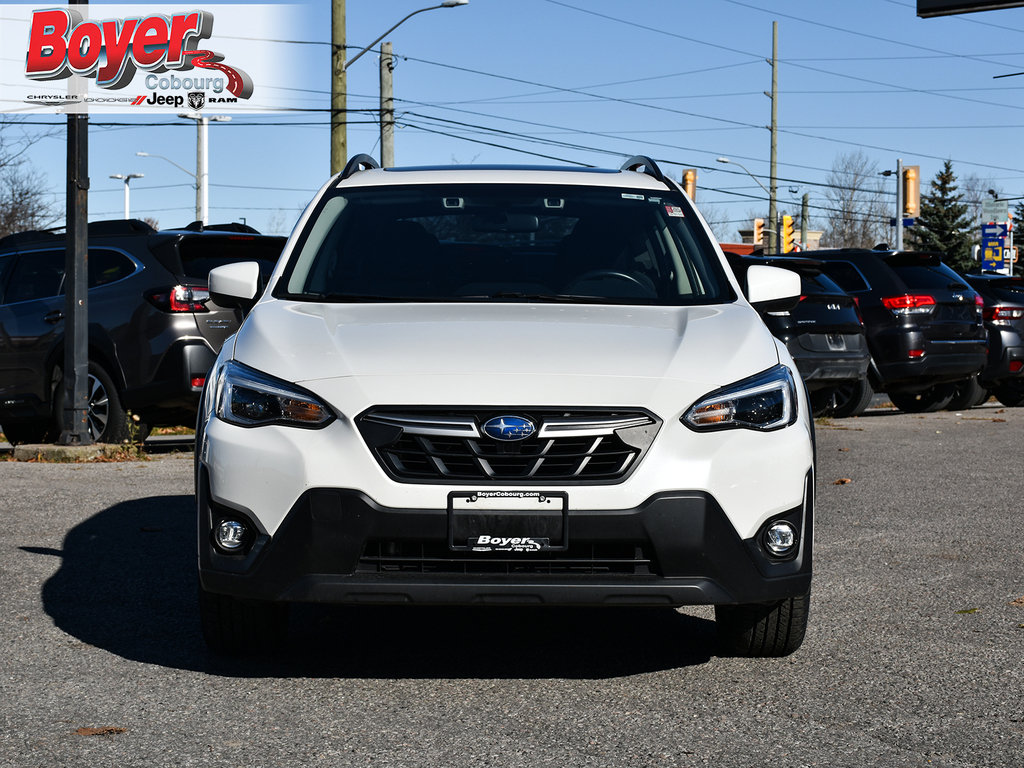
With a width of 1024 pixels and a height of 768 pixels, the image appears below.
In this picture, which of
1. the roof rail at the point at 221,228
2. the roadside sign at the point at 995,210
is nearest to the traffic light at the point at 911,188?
the roadside sign at the point at 995,210

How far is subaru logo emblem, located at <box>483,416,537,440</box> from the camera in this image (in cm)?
428

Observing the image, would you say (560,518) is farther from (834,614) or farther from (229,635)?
(834,614)

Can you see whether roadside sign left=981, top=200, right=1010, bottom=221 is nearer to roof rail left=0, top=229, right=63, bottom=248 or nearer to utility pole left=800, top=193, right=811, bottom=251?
utility pole left=800, top=193, right=811, bottom=251

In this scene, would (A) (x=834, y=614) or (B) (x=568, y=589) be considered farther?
(A) (x=834, y=614)

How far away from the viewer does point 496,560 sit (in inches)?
169

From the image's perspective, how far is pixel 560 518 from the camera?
4250 millimetres

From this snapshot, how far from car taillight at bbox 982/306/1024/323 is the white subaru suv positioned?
1413 cm

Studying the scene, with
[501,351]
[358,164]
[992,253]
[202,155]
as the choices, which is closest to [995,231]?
[992,253]

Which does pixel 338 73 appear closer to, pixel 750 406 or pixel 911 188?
pixel 750 406

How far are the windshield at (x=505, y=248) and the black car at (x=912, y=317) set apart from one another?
1043 cm

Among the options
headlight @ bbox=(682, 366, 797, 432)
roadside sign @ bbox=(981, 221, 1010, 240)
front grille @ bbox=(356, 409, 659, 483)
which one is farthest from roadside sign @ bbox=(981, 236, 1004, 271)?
front grille @ bbox=(356, 409, 659, 483)

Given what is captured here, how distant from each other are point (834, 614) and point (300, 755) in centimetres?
265

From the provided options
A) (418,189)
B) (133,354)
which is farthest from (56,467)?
(418,189)

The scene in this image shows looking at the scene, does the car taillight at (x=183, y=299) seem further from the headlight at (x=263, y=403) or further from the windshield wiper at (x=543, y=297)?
the headlight at (x=263, y=403)
